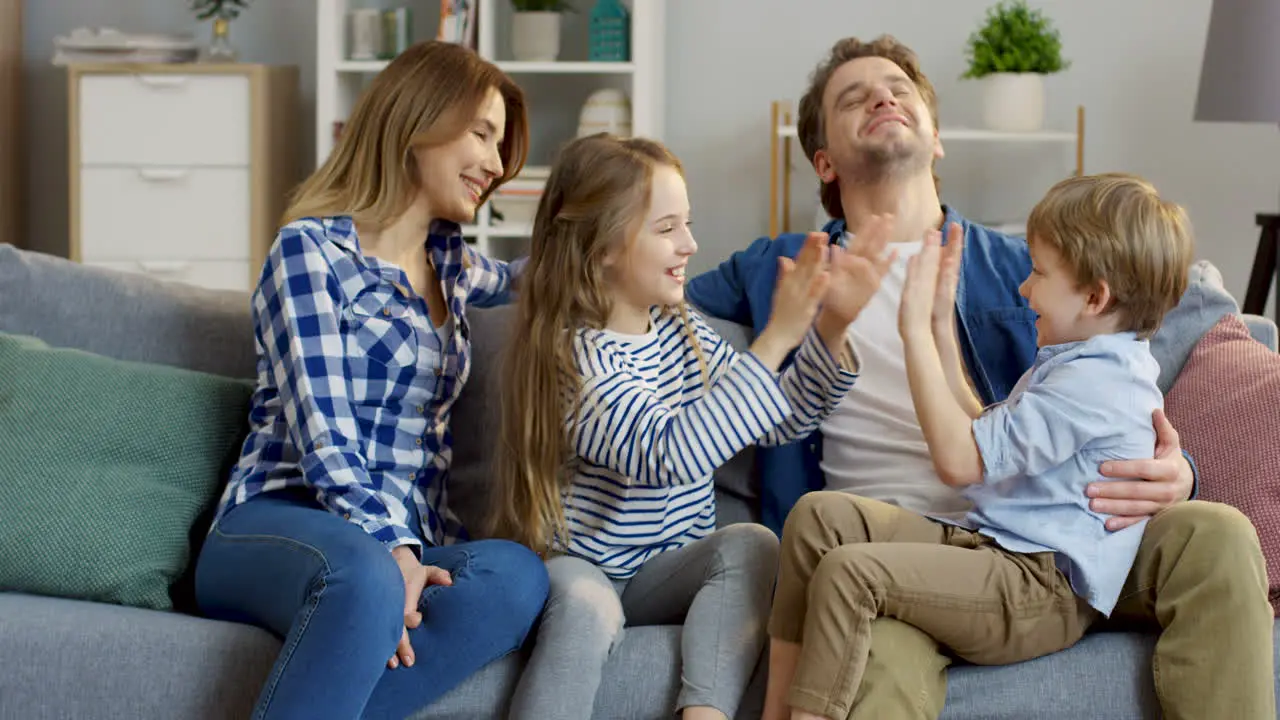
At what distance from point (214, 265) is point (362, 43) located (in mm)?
762

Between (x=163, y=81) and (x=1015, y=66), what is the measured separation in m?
2.35

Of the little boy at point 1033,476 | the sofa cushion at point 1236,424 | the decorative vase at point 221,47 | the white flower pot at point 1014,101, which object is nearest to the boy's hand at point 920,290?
the little boy at point 1033,476

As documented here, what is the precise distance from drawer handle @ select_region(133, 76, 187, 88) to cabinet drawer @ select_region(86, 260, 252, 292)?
496 mm

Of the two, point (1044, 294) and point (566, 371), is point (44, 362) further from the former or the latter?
point (1044, 294)

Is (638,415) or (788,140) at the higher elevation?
(788,140)

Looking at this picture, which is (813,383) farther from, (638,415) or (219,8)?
(219,8)

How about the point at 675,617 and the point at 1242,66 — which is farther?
the point at 1242,66

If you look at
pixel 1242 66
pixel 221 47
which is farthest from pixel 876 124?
pixel 221 47

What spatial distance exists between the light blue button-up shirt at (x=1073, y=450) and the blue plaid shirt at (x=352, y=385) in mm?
730

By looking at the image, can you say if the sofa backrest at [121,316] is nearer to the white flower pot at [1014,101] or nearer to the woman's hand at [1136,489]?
the woman's hand at [1136,489]

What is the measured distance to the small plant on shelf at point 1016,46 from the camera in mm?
3643

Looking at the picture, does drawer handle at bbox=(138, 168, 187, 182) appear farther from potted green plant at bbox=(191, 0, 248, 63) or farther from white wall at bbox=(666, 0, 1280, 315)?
white wall at bbox=(666, 0, 1280, 315)

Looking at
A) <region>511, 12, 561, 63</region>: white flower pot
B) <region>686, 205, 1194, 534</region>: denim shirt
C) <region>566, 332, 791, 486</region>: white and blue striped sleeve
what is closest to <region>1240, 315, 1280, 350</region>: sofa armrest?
<region>686, 205, 1194, 534</region>: denim shirt

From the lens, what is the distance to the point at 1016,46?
12.0 ft
